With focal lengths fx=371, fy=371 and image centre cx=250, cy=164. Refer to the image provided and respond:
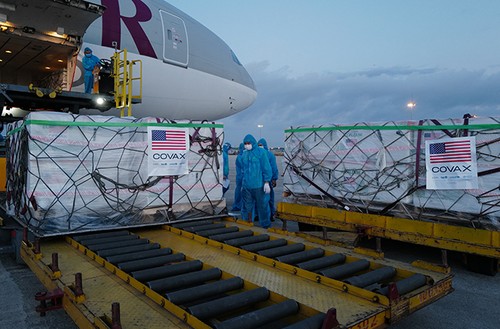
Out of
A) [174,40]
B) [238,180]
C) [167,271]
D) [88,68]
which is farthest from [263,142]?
[167,271]

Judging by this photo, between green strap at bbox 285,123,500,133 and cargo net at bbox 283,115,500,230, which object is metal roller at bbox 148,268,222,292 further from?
green strap at bbox 285,123,500,133

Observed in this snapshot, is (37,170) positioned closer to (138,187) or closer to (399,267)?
(138,187)

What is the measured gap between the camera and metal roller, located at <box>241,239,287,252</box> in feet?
13.7

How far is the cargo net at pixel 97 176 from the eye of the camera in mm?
4589

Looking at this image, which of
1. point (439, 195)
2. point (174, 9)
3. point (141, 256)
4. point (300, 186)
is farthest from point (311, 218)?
point (174, 9)

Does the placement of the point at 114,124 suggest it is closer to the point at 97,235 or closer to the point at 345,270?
the point at 97,235

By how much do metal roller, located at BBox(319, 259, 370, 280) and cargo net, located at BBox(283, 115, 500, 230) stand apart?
2354 mm

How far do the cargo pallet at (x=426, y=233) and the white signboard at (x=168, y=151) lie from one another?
2.29 meters

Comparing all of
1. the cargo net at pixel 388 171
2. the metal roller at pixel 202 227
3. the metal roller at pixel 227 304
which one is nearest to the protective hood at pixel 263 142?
the cargo net at pixel 388 171

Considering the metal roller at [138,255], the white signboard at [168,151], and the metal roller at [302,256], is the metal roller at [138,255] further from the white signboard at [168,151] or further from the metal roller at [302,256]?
the white signboard at [168,151]

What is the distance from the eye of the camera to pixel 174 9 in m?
13.4

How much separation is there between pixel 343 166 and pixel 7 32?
25.6 feet

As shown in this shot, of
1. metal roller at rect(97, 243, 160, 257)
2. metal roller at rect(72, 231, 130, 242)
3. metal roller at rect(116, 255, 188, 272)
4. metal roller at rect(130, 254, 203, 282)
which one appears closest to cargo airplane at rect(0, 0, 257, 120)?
metal roller at rect(72, 231, 130, 242)

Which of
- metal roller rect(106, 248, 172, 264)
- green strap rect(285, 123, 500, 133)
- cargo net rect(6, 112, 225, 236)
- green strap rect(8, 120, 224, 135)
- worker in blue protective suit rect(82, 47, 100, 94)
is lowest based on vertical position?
metal roller rect(106, 248, 172, 264)
